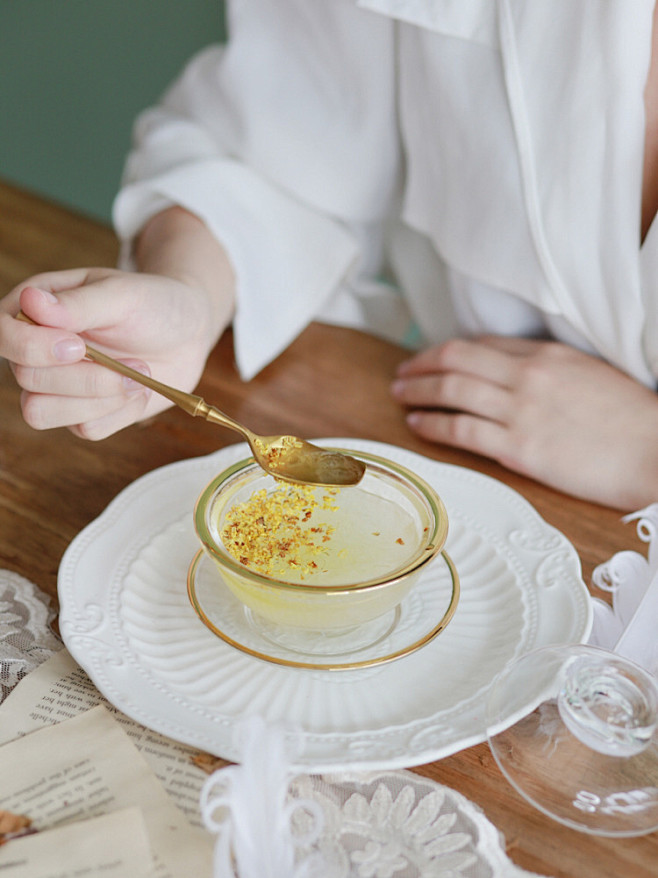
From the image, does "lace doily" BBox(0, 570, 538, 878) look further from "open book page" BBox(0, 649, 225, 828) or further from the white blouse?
the white blouse

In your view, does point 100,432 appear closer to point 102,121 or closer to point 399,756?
point 399,756

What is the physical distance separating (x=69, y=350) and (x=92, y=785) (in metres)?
0.29

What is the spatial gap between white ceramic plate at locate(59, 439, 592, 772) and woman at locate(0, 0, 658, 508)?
0.36ft

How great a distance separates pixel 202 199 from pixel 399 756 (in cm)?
69

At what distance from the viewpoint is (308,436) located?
33.4 inches

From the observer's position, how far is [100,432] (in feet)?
2.31

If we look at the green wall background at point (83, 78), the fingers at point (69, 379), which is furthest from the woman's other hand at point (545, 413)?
the green wall background at point (83, 78)

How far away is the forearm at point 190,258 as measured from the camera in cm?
89

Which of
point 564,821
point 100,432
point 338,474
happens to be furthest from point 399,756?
point 100,432

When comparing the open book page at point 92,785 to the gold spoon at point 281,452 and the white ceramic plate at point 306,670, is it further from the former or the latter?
the gold spoon at point 281,452

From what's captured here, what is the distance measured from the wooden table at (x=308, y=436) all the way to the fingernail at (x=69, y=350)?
0.16 m

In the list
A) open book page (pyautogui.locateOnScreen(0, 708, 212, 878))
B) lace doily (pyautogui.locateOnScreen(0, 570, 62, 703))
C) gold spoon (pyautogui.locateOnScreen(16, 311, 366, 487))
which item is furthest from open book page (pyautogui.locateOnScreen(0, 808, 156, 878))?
gold spoon (pyautogui.locateOnScreen(16, 311, 366, 487))

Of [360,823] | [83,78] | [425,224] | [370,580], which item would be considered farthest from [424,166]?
[83,78]

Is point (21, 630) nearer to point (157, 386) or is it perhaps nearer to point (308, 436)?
point (157, 386)
